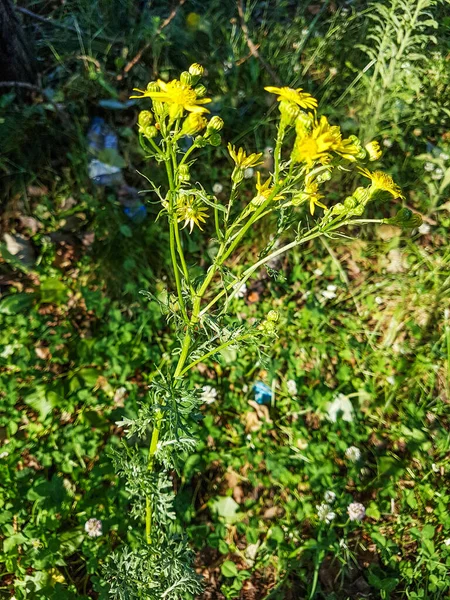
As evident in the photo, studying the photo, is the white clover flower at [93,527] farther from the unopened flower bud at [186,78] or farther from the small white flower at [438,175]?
the small white flower at [438,175]

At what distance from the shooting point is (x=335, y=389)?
2260 mm

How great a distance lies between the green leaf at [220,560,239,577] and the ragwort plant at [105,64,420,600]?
1.07 ft

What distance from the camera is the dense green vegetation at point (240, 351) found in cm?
181

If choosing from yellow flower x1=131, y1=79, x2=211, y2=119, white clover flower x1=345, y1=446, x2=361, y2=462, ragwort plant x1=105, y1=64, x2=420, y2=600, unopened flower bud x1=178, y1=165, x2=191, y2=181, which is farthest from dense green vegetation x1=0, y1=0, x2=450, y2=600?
yellow flower x1=131, y1=79, x2=211, y2=119

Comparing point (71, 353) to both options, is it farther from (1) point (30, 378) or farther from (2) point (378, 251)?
(2) point (378, 251)

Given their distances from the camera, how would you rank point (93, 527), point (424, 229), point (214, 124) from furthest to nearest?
1. point (424, 229)
2. point (93, 527)
3. point (214, 124)

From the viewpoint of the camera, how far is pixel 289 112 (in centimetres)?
95

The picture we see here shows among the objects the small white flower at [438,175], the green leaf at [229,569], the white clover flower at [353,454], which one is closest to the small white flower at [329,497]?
the white clover flower at [353,454]

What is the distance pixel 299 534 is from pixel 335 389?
2.15 feet

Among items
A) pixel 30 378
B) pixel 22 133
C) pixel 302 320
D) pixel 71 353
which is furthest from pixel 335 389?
pixel 22 133

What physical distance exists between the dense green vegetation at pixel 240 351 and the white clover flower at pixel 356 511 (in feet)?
0.11

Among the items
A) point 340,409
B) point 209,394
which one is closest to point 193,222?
point 209,394

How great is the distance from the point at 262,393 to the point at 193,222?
3.69 ft

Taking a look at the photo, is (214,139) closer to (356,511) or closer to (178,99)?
(178,99)
